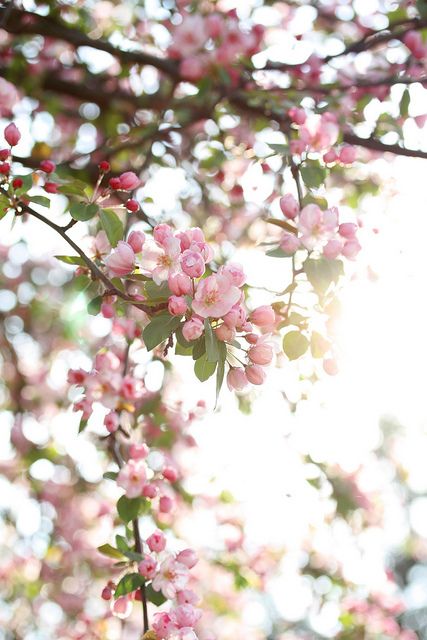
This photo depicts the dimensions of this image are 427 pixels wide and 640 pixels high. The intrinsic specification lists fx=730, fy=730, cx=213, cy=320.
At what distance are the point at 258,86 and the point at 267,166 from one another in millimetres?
436

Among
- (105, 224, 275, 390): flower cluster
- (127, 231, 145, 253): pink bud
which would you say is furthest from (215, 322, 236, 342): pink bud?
(127, 231, 145, 253): pink bud

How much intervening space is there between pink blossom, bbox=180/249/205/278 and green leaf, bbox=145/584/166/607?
0.68 metres

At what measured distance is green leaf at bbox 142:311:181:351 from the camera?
1.04 metres

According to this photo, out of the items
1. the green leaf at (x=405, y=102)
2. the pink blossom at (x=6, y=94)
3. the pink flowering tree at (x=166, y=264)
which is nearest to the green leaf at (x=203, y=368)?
the pink flowering tree at (x=166, y=264)

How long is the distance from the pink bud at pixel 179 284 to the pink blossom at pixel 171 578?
60 centimetres

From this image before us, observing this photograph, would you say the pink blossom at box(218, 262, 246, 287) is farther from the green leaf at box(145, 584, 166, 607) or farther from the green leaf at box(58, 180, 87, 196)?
the green leaf at box(145, 584, 166, 607)

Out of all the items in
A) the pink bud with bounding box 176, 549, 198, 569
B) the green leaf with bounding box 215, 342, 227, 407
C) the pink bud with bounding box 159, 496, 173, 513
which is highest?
the green leaf with bounding box 215, 342, 227, 407

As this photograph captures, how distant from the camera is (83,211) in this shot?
4.10 feet

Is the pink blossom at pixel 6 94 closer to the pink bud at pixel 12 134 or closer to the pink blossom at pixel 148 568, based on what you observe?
the pink bud at pixel 12 134

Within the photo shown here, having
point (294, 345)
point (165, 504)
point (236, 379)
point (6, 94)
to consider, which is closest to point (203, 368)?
point (236, 379)

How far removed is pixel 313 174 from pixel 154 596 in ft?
2.91

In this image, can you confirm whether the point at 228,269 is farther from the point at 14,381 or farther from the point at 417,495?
the point at 417,495

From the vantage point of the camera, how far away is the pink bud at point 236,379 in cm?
113

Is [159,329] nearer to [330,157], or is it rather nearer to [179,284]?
[179,284]
